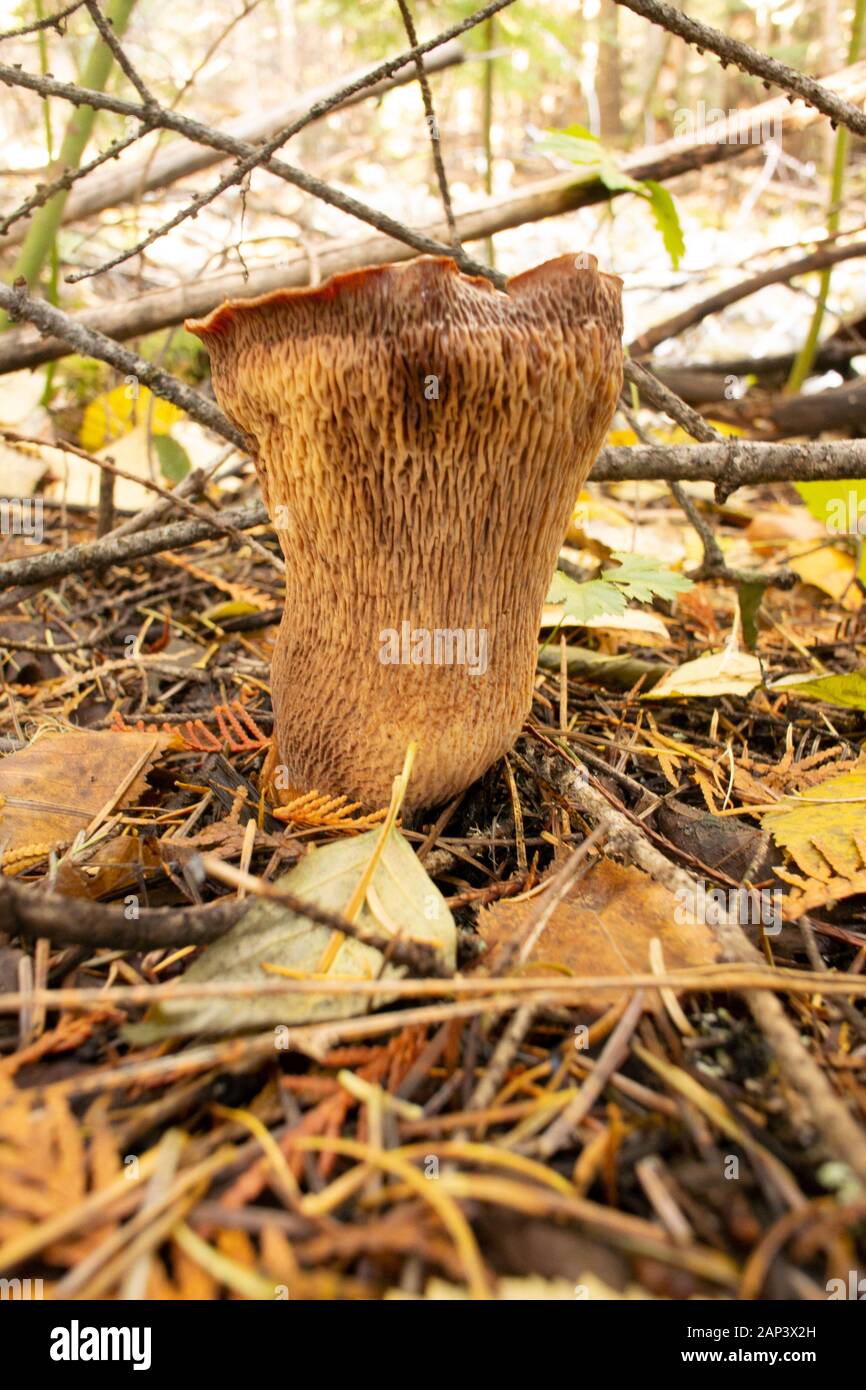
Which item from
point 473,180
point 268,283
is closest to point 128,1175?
point 268,283

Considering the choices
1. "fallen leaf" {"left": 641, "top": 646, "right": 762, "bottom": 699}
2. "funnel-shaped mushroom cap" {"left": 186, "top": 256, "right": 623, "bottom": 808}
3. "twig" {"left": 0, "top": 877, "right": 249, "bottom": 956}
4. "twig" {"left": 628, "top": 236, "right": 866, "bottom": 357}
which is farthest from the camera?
"twig" {"left": 628, "top": 236, "right": 866, "bottom": 357}

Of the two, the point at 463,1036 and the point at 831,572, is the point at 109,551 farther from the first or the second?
the point at 831,572

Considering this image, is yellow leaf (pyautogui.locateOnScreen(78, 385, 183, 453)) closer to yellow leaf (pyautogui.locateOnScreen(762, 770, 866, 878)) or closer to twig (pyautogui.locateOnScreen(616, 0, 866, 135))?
twig (pyautogui.locateOnScreen(616, 0, 866, 135))

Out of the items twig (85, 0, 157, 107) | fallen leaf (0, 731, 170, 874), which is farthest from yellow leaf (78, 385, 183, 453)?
fallen leaf (0, 731, 170, 874)

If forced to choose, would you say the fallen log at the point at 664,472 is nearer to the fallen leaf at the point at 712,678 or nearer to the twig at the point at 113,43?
the fallen leaf at the point at 712,678

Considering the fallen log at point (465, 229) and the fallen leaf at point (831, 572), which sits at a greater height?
the fallen log at point (465, 229)

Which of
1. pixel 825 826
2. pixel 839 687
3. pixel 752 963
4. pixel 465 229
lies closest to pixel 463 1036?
pixel 752 963

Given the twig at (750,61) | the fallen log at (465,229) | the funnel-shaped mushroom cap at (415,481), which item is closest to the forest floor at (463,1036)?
the funnel-shaped mushroom cap at (415,481)

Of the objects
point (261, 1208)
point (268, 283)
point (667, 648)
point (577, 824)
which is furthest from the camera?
point (268, 283)
